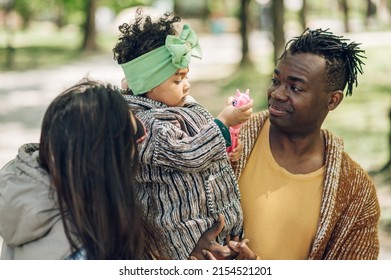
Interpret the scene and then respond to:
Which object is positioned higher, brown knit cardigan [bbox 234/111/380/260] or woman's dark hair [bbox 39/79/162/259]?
woman's dark hair [bbox 39/79/162/259]

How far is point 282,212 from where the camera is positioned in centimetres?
276

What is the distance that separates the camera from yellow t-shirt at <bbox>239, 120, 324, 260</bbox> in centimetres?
274

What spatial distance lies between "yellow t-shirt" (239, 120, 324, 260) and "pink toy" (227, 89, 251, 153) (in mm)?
135

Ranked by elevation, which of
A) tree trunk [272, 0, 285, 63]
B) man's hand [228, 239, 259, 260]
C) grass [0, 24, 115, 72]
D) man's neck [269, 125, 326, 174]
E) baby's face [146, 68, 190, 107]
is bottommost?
grass [0, 24, 115, 72]

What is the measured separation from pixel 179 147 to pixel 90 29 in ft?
69.8

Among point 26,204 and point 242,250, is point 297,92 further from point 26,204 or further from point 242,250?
point 26,204

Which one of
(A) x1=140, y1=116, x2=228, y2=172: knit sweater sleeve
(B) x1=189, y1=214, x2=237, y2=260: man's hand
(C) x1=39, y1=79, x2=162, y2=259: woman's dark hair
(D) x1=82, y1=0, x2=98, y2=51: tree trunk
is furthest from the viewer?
(D) x1=82, y1=0, x2=98, y2=51: tree trunk

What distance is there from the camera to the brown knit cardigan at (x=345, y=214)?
2695mm

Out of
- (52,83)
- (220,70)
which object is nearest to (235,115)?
(52,83)

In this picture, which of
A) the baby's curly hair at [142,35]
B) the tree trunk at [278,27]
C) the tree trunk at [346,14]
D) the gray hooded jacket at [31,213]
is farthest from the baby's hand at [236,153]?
the tree trunk at [346,14]

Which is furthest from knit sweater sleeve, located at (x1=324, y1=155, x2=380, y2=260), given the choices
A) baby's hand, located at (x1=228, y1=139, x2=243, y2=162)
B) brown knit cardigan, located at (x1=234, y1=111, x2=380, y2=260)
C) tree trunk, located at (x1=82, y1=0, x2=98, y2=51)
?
tree trunk, located at (x1=82, y1=0, x2=98, y2=51)

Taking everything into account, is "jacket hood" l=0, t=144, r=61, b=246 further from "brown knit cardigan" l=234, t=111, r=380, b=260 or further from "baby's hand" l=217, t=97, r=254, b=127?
"brown knit cardigan" l=234, t=111, r=380, b=260
